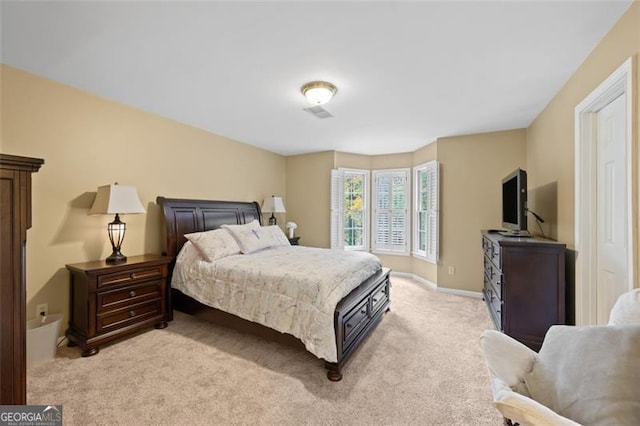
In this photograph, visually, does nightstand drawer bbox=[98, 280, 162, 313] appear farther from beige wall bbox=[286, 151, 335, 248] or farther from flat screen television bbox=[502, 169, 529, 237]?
flat screen television bbox=[502, 169, 529, 237]

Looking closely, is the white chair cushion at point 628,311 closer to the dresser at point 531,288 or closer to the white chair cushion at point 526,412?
the white chair cushion at point 526,412

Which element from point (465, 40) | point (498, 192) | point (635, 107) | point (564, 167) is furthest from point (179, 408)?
point (498, 192)

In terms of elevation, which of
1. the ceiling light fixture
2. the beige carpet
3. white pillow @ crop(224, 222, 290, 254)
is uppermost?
the ceiling light fixture

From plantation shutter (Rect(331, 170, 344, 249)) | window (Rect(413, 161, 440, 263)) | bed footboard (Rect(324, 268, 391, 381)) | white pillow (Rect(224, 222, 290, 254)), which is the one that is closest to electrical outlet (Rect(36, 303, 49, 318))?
white pillow (Rect(224, 222, 290, 254))

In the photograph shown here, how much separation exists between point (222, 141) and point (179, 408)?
3.50m

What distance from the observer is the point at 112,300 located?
2.50 m

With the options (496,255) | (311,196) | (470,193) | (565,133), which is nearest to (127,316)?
(311,196)

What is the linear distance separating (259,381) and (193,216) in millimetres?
2325

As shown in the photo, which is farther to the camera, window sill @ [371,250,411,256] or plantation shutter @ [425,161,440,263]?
window sill @ [371,250,411,256]

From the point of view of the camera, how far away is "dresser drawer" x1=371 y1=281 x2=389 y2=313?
2.83 m

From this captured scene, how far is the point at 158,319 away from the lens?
2854 millimetres

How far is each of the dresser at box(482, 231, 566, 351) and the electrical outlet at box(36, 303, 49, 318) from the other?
423 cm

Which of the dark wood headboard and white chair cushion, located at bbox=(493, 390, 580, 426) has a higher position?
the dark wood headboard

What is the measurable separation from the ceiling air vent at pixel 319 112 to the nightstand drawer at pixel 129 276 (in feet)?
8.00
